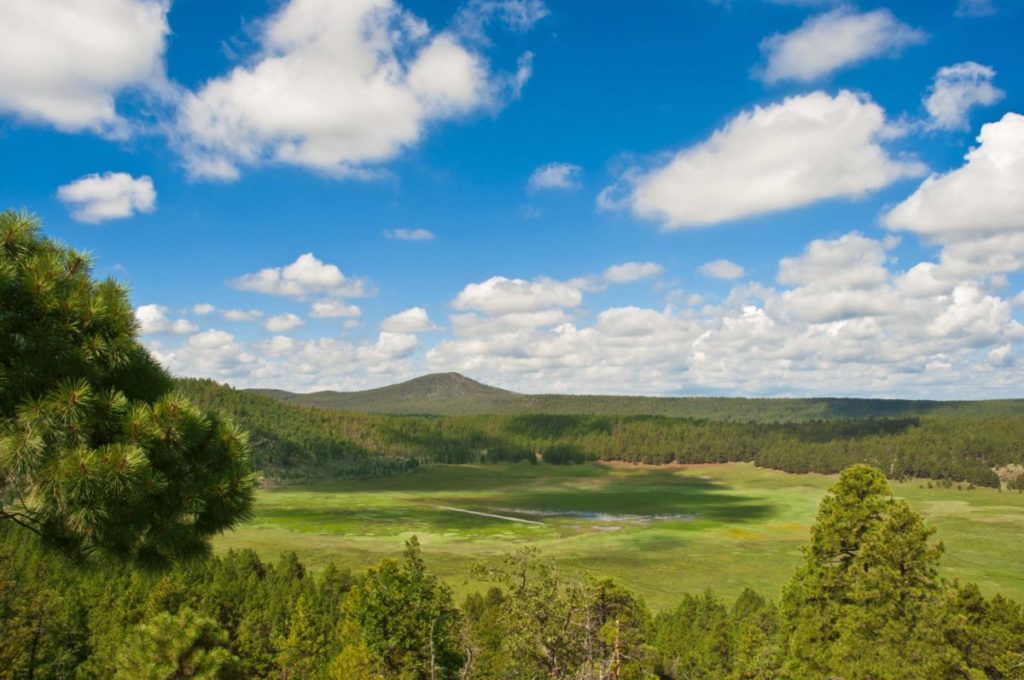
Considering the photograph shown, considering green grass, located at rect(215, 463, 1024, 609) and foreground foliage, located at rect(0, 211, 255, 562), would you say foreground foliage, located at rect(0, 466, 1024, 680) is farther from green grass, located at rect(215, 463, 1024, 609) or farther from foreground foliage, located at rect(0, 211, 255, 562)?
green grass, located at rect(215, 463, 1024, 609)

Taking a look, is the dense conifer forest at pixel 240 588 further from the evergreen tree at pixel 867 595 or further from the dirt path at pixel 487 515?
the dirt path at pixel 487 515

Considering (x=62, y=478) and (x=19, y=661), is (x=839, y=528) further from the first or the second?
(x=19, y=661)

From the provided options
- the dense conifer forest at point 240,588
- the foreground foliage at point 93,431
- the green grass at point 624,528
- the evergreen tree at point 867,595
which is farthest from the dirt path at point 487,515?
the foreground foliage at point 93,431

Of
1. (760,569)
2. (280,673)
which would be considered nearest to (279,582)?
(280,673)

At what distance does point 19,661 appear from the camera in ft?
103

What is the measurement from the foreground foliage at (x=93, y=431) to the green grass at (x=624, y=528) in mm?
33375

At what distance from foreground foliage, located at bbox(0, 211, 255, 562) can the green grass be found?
33.4 m

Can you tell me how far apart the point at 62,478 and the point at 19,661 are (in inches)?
1239

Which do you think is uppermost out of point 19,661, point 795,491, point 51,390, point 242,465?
point 51,390

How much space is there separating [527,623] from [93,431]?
55.5 feet

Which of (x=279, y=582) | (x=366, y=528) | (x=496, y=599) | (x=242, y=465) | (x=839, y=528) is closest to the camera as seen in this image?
(x=242, y=465)

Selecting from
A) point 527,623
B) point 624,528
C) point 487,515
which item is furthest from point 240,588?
point 487,515

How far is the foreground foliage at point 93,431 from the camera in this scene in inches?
350

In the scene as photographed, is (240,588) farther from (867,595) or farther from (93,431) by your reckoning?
(93,431)
